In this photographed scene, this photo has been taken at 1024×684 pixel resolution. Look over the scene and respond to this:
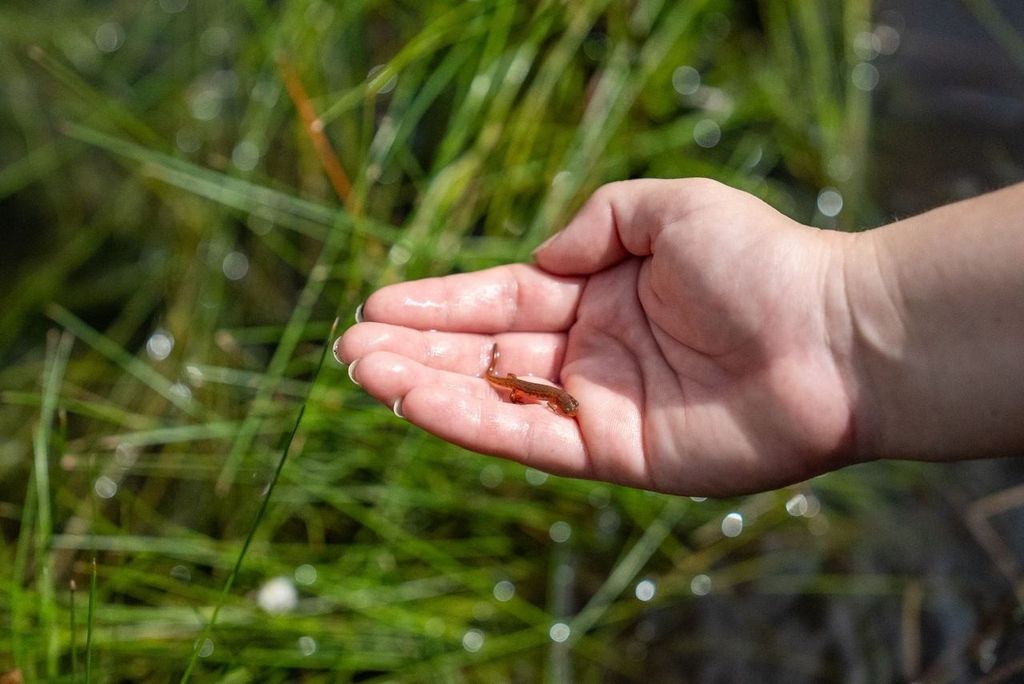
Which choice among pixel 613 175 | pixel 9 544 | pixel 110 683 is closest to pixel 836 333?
pixel 613 175

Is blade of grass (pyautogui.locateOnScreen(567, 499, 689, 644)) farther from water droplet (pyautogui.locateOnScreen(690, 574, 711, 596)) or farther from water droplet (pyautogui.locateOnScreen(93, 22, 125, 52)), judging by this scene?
water droplet (pyautogui.locateOnScreen(93, 22, 125, 52))

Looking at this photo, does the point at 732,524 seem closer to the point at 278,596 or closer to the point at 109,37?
the point at 278,596

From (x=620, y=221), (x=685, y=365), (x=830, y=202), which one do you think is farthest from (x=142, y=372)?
(x=830, y=202)

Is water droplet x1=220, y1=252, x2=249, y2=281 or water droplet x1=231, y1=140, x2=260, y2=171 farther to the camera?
water droplet x1=220, y1=252, x2=249, y2=281

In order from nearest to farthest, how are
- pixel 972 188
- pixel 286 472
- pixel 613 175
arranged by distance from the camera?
pixel 286 472 < pixel 613 175 < pixel 972 188

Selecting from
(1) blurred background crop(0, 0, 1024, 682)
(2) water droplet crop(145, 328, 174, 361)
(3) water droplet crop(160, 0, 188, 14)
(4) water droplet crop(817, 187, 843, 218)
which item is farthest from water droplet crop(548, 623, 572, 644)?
(3) water droplet crop(160, 0, 188, 14)

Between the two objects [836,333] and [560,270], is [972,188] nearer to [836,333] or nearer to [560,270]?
[836,333]

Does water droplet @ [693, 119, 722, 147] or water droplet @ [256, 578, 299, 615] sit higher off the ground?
water droplet @ [693, 119, 722, 147]
